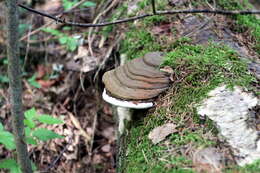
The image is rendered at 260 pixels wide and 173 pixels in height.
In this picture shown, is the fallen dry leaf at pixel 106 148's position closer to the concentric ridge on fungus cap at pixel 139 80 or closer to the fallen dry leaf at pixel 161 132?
the concentric ridge on fungus cap at pixel 139 80

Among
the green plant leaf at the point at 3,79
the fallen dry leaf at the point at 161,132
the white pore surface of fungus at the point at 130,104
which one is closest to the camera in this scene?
the fallen dry leaf at the point at 161,132

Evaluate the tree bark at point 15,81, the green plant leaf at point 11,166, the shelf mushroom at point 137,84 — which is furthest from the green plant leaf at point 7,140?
the shelf mushroom at point 137,84

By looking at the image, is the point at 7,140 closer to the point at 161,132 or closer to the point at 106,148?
the point at 161,132

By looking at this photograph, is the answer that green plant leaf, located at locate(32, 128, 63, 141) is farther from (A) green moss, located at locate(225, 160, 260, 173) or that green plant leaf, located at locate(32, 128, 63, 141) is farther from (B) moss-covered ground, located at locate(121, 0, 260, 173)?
(A) green moss, located at locate(225, 160, 260, 173)

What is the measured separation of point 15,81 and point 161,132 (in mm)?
1131

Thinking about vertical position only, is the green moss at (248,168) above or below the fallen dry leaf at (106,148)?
above

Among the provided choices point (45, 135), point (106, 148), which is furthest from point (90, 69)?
point (45, 135)

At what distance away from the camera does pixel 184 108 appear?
2471 mm

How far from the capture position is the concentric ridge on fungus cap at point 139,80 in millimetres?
2568

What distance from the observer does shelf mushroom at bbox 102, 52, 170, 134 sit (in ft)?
8.33

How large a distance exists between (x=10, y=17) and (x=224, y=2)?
2806 millimetres

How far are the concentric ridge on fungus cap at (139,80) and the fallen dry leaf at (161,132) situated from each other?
286 mm

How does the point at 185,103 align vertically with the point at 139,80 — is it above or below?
below

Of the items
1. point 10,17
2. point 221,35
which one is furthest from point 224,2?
point 10,17
